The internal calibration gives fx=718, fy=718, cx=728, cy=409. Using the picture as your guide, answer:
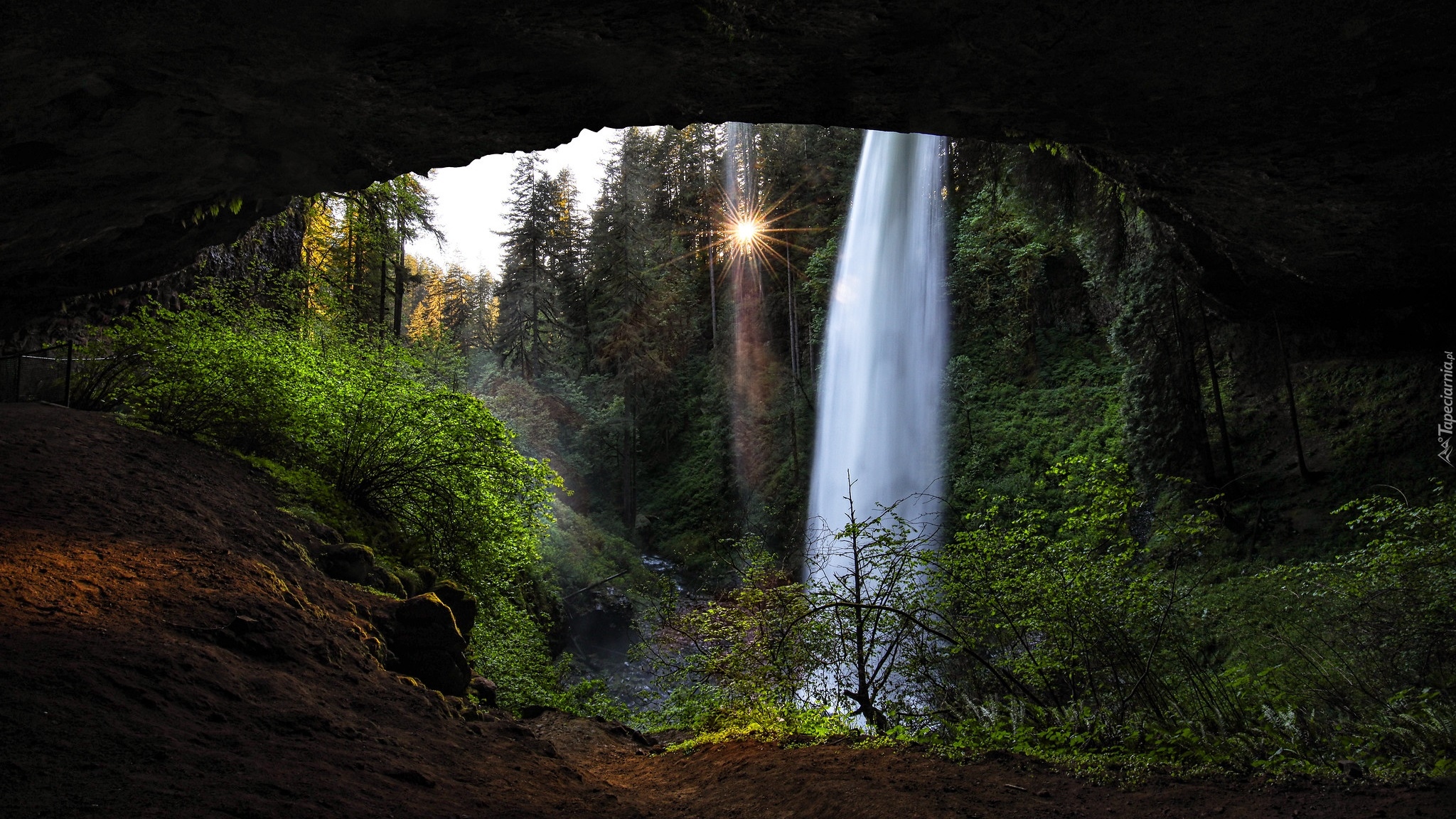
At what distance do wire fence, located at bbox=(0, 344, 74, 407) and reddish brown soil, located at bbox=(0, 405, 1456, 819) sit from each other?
3766mm

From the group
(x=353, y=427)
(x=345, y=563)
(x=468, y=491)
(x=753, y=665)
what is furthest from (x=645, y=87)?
(x=353, y=427)

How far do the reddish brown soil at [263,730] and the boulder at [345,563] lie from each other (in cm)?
39

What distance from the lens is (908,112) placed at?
15.7 ft

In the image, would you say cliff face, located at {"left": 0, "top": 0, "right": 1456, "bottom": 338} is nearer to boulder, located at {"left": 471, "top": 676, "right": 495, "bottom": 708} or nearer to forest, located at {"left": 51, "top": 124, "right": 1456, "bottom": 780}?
forest, located at {"left": 51, "top": 124, "right": 1456, "bottom": 780}

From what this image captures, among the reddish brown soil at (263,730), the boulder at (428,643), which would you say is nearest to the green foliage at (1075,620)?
the reddish brown soil at (263,730)

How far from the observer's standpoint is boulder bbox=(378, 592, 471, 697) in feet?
19.9

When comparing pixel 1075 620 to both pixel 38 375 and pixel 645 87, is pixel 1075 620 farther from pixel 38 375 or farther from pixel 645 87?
pixel 38 375

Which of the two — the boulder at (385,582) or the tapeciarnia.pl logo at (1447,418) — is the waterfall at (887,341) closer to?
the tapeciarnia.pl logo at (1447,418)

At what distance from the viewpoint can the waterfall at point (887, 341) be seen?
24.4 m

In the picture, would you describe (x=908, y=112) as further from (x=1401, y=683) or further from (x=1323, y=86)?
(x=1401, y=683)

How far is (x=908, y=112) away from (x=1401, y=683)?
18.1 ft

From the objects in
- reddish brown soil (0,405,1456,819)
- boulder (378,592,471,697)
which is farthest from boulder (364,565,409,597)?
boulder (378,592,471,697)

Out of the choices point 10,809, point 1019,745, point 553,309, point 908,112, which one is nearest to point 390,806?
point 10,809

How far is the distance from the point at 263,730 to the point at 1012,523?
19.8 ft
